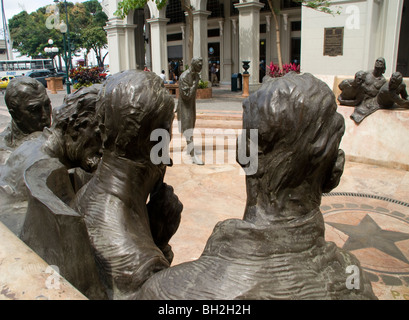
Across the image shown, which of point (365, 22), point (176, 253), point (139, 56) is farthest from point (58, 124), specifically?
point (139, 56)

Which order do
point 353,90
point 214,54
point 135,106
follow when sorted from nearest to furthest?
1. point 135,106
2. point 353,90
3. point 214,54

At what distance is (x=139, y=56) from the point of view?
2842 centimetres

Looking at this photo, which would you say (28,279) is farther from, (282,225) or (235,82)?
(235,82)

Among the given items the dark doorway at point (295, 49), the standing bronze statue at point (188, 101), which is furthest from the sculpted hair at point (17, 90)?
the dark doorway at point (295, 49)

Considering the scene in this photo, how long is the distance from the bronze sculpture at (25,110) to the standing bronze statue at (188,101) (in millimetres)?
4241

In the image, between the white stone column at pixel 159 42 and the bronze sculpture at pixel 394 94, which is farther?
the white stone column at pixel 159 42

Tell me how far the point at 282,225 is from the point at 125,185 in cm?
61

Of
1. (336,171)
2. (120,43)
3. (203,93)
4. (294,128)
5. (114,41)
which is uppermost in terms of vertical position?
(114,41)

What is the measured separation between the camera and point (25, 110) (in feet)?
7.99

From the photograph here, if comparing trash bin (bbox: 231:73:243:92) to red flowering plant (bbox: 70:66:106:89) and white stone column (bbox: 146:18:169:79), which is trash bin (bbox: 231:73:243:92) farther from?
red flowering plant (bbox: 70:66:106:89)

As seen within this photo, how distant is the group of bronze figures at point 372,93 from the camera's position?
20.2 ft

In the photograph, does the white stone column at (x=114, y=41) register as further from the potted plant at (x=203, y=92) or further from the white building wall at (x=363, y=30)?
the white building wall at (x=363, y=30)

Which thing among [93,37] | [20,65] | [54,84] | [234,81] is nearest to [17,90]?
[234,81]
